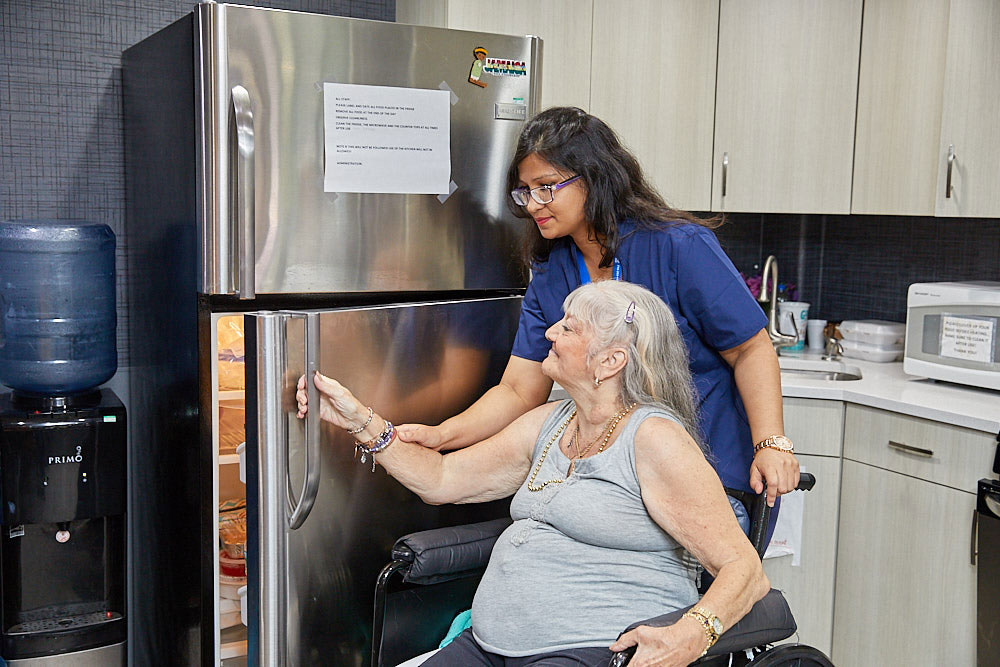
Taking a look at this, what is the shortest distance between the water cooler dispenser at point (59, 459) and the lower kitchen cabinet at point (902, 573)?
6.18ft

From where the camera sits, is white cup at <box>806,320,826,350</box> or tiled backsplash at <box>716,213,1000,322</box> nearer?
tiled backsplash at <box>716,213,1000,322</box>

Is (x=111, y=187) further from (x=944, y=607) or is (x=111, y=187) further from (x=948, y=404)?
(x=944, y=607)

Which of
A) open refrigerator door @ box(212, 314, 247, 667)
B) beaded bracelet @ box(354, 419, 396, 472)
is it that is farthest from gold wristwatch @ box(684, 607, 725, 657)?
open refrigerator door @ box(212, 314, 247, 667)

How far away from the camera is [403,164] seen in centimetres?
204

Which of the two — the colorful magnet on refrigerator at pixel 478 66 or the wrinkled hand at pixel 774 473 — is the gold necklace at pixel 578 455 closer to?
the wrinkled hand at pixel 774 473

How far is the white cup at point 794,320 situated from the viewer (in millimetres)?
3338

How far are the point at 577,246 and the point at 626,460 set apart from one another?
0.52 metres

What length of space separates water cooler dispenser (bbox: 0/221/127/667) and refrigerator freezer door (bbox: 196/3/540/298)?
22.9 inches

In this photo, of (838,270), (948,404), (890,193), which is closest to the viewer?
(948,404)

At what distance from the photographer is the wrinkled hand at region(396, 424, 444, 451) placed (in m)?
1.88

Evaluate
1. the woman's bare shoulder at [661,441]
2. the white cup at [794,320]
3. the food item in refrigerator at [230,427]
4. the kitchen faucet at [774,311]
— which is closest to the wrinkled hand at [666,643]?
the woman's bare shoulder at [661,441]

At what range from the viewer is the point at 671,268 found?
1.86 meters

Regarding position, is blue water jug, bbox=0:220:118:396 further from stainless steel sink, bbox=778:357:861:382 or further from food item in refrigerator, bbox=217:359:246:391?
stainless steel sink, bbox=778:357:861:382

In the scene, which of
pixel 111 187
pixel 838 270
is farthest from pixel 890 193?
pixel 111 187
